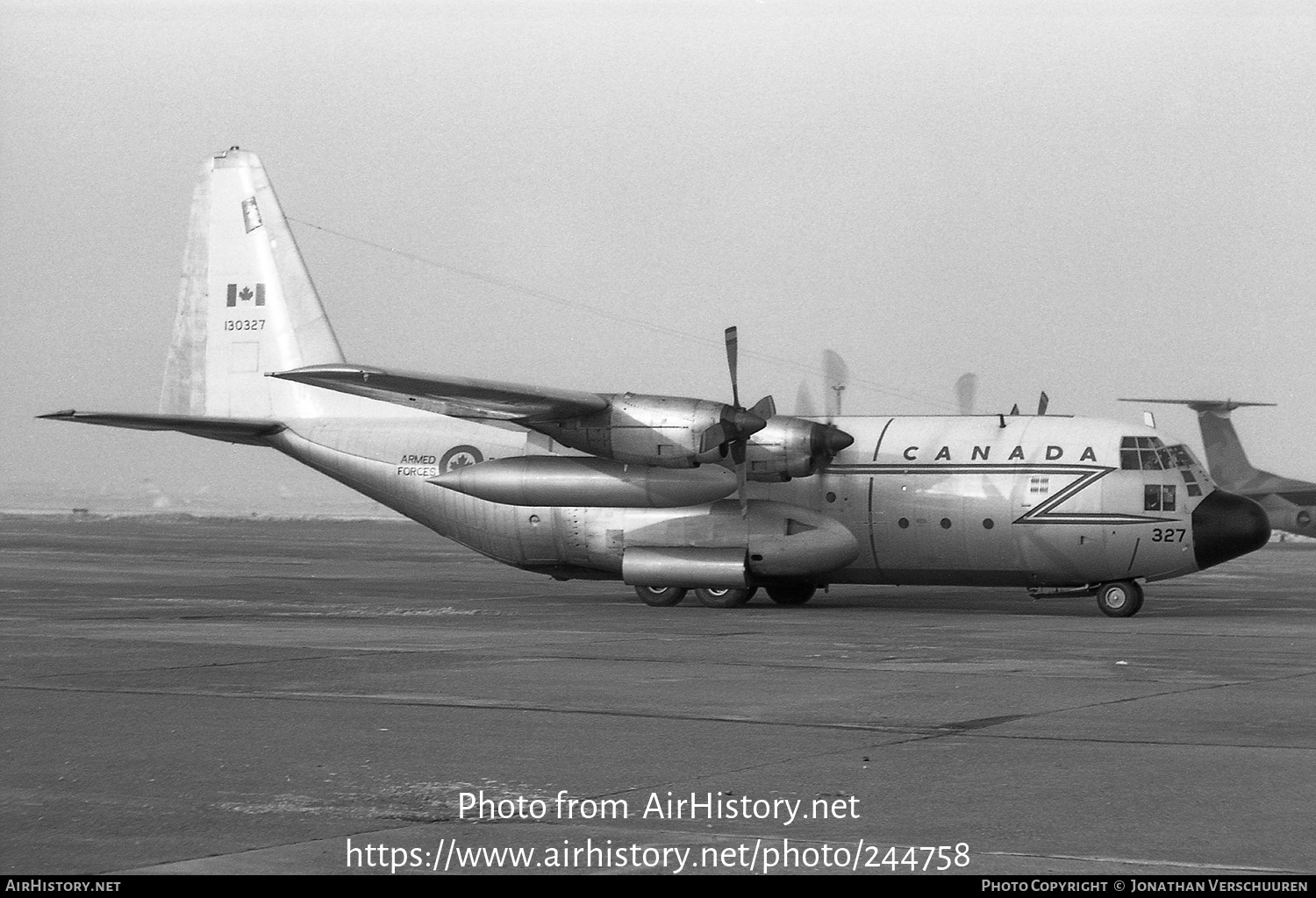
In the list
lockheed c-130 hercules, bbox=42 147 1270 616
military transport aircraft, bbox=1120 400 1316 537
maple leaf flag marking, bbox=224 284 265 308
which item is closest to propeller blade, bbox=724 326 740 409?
lockheed c-130 hercules, bbox=42 147 1270 616

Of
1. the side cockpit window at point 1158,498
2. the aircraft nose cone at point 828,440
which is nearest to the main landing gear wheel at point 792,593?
the aircraft nose cone at point 828,440

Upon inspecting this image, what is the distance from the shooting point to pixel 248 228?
32.3 m

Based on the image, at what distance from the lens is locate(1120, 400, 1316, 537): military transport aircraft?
48.0m

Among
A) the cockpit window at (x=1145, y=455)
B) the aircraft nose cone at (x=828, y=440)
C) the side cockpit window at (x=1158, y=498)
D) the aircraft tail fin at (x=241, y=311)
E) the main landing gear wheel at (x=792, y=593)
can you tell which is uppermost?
the aircraft tail fin at (x=241, y=311)

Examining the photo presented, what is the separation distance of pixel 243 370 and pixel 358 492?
3.75m

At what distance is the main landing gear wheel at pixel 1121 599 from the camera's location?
25609 millimetres

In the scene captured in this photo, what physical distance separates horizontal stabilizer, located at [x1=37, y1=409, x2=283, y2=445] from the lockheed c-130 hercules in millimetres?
49

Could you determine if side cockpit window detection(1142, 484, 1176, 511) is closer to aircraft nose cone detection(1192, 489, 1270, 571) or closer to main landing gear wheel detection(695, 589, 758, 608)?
aircraft nose cone detection(1192, 489, 1270, 571)

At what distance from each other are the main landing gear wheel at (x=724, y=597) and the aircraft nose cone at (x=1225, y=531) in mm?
7809

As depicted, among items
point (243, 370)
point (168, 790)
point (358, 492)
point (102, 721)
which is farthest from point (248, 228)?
point (168, 790)

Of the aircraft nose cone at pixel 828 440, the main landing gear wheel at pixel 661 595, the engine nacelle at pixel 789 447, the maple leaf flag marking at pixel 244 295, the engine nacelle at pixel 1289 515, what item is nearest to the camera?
the engine nacelle at pixel 789 447

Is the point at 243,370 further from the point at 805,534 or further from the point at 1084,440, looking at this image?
the point at 1084,440

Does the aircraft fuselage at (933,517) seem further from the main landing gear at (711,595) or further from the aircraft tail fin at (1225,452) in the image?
the aircraft tail fin at (1225,452)

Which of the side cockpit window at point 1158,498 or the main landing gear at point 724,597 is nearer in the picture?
the side cockpit window at point 1158,498
